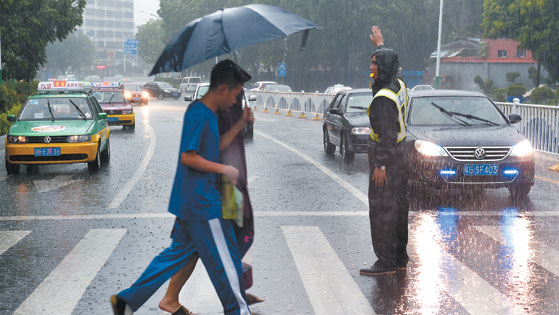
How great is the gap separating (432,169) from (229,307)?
6048 millimetres

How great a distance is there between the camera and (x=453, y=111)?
1097 cm

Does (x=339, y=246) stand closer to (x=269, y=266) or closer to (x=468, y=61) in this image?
(x=269, y=266)

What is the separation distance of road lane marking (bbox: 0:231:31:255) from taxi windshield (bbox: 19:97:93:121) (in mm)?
6039

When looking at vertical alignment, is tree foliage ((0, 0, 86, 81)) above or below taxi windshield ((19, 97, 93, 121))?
above

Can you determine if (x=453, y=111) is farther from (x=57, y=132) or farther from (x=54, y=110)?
(x=54, y=110)

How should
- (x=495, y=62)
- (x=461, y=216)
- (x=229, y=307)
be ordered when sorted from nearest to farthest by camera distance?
(x=229, y=307)
(x=461, y=216)
(x=495, y=62)

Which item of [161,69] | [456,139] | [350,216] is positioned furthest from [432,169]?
[161,69]

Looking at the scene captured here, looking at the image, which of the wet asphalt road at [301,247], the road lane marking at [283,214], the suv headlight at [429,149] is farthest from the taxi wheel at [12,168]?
the suv headlight at [429,149]

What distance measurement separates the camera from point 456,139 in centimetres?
979

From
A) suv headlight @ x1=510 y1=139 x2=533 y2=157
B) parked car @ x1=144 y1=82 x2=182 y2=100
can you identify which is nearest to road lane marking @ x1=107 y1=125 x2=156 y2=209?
suv headlight @ x1=510 y1=139 x2=533 y2=157

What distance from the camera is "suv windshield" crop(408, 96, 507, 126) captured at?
1074 centimetres

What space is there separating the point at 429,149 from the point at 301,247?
334 centimetres

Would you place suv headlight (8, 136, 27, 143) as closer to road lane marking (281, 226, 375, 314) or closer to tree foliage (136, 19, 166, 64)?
road lane marking (281, 226, 375, 314)

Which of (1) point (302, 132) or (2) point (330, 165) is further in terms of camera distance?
(1) point (302, 132)
